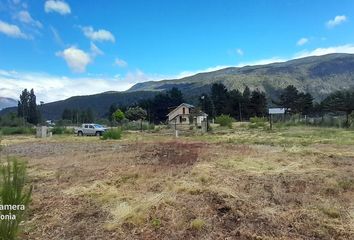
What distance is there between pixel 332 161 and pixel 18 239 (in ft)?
33.3

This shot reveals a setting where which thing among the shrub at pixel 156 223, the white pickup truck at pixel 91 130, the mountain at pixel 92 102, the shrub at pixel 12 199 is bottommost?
the shrub at pixel 156 223

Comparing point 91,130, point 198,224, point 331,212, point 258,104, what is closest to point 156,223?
point 198,224

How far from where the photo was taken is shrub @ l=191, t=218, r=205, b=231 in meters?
5.97

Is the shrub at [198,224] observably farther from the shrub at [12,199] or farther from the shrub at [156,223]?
the shrub at [12,199]

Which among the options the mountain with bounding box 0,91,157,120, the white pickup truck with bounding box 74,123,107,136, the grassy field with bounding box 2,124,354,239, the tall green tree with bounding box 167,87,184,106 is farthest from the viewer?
the mountain with bounding box 0,91,157,120

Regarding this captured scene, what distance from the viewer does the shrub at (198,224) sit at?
597 centimetres

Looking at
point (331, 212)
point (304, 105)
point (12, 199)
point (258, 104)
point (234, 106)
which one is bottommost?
point (331, 212)

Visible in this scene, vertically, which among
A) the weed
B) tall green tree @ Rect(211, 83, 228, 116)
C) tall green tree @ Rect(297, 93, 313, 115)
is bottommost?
the weed

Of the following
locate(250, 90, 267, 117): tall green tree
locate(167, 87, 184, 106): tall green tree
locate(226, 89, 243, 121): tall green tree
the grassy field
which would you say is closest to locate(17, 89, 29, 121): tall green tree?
locate(167, 87, 184, 106): tall green tree

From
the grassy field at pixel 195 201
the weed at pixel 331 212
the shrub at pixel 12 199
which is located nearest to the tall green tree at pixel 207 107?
the grassy field at pixel 195 201

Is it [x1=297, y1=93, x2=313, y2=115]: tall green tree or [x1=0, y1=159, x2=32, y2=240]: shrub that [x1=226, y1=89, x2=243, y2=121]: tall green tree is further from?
[x1=0, y1=159, x2=32, y2=240]: shrub

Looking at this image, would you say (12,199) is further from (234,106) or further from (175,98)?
(175,98)

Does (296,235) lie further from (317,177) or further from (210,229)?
(317,177)

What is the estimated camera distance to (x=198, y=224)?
6.02 meters
